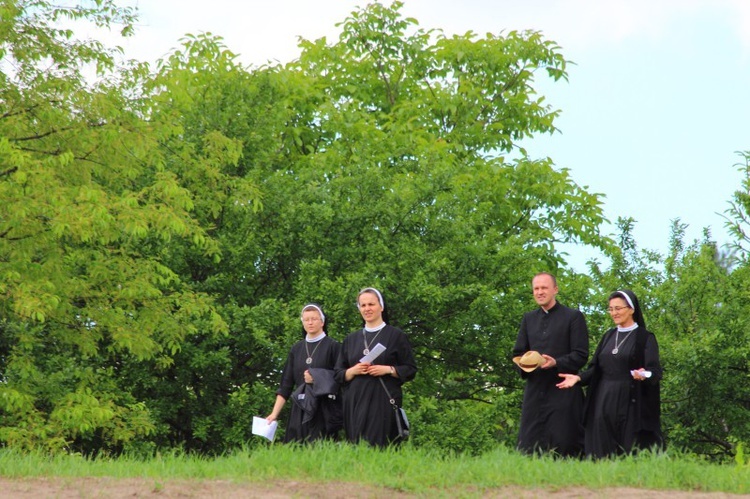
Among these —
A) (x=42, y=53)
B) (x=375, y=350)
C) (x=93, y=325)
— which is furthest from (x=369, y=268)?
(x=375, y=350)

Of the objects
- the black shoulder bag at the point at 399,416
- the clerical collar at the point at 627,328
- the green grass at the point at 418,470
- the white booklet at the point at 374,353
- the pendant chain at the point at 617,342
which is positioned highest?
the clerical collar at the point at 627,328

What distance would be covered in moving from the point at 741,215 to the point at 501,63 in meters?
8.37

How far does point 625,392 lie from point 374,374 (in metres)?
2.25

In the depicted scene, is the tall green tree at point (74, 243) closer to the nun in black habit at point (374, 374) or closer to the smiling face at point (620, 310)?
the nun in black habit at point (374, 374)

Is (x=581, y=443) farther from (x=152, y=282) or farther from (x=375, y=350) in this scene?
(x=152, y=282)

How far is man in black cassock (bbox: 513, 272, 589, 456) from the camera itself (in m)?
9.91

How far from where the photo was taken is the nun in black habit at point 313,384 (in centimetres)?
1038

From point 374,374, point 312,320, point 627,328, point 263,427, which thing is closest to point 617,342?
point 627,328

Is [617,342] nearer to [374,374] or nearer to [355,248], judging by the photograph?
[374,374]

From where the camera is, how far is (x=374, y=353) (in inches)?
390

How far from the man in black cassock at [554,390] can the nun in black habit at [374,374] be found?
1109 mm

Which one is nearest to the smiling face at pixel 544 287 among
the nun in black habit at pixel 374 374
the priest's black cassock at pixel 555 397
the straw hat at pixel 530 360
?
the priest's black cassock at pixel 555 397

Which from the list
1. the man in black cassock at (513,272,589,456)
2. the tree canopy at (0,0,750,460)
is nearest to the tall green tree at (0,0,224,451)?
the tree canopy at (0,0,750,460)

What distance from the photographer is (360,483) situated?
25.5 ft
